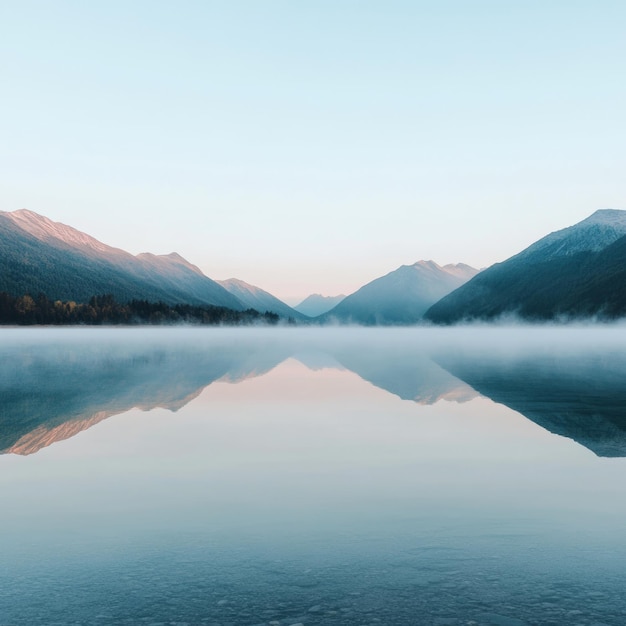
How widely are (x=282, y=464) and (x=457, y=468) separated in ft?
17.9

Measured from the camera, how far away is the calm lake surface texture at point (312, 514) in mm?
9992

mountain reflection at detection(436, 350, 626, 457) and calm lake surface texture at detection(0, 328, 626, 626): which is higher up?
mountain reflection at detection(436, 350, 626, 457)

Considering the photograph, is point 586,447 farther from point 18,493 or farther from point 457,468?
point 18,493

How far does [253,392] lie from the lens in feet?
→ 132

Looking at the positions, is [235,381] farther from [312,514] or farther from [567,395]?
[312,514]

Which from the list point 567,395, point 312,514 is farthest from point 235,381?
point 312,514

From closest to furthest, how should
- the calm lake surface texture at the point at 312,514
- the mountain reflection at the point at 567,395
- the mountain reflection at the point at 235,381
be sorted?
the calm lake surface texture at the point at 312,514 → the mountain reflection at the point at 567,395 → the mountain reflection at the point at 235,381

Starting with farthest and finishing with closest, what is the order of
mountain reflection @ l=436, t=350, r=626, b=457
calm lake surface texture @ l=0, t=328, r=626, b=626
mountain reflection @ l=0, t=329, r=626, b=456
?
mountain reflection @ l=0, t=329, r=626, b=456
mountain reflection @ l=436, t=350, r=626, b=457
calm lake surface texture @ l=0, t=328, r=626, b=626

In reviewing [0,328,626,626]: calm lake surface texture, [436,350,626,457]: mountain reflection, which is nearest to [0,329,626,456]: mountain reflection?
[436,350,626,457]: mountain reflection

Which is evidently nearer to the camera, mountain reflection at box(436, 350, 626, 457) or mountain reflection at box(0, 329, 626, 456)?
mountain reflection at box(436, 350, 626, 457)

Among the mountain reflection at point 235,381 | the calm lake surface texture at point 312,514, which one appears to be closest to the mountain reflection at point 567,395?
the mountain reflection at point 235,381

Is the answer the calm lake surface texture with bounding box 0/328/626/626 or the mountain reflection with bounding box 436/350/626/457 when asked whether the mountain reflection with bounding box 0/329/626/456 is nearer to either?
the mountain reflection with bounding box 436/350/626/457

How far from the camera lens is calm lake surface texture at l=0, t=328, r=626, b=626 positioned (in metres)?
9.99

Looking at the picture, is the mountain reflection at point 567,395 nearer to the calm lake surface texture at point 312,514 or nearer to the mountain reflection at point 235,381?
the mountain reflection at point 235,381
